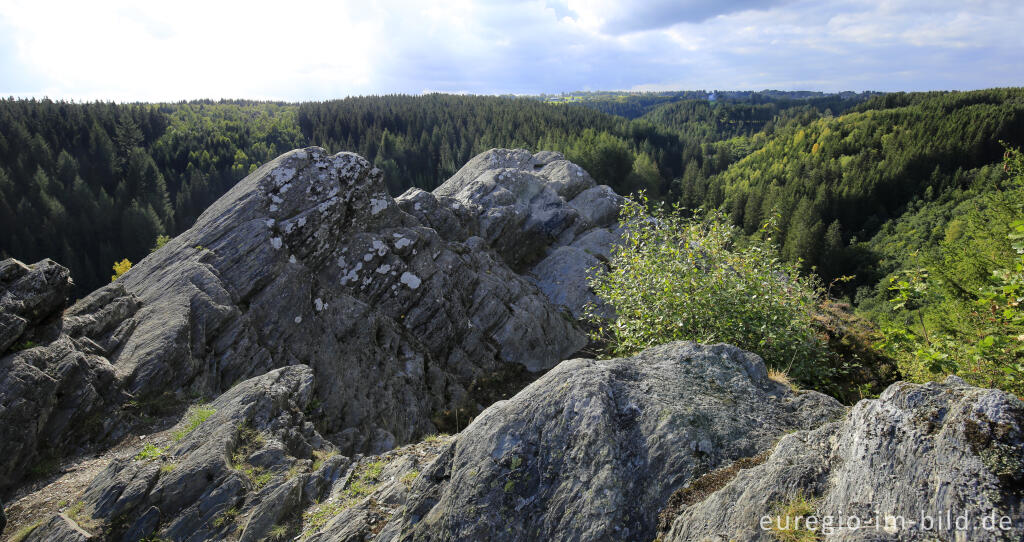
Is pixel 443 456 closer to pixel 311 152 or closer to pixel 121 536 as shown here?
pixel 121 536

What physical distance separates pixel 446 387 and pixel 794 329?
49.4 feet

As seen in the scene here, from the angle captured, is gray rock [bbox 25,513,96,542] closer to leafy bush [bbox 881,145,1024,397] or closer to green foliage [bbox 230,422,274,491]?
green foliage [bbox 230,422,274,491]

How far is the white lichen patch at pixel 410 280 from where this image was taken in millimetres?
23234

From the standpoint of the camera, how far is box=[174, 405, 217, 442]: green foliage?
37.5 feet

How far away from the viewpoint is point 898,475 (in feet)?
14.1

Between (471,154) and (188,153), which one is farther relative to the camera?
(471,154)

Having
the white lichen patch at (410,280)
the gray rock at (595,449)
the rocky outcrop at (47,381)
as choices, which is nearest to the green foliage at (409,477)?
the gray rock at (595,449)


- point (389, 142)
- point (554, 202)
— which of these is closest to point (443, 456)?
point (554, 202)

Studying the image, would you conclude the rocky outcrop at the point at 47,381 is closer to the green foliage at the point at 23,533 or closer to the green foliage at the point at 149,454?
the green foliage at the point at 23,533

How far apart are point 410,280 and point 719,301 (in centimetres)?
1674

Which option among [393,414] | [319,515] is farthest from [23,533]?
[393,414]

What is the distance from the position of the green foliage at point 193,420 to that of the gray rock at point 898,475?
12052 millimetres

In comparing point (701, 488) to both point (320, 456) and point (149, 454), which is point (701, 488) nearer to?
point (320, 456)

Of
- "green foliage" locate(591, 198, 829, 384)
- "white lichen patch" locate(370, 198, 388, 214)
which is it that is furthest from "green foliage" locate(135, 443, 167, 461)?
"white lichen patch" locate(370, 198, 388, 214)
